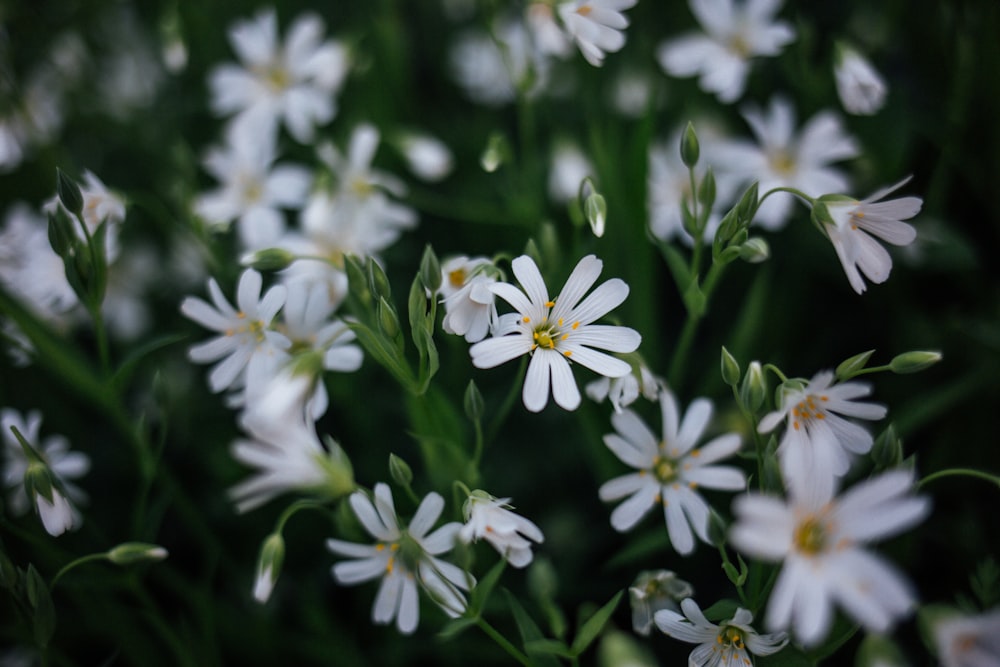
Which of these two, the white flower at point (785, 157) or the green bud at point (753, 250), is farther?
the white flower at point (785, 157)

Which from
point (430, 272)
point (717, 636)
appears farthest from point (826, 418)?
point (430, 272)

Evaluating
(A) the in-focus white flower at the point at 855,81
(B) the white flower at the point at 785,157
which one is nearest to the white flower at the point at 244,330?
(B) the white flower at the point at 785,157

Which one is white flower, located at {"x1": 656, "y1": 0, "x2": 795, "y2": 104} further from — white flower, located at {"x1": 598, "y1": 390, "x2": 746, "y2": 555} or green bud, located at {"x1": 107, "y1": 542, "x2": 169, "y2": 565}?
green bud, located at {"x1": 107, "y1": 542, "x2": 169, "y2": 565}

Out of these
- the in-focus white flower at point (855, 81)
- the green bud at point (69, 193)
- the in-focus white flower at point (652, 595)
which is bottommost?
the in-focus white flower at point (652, 595)

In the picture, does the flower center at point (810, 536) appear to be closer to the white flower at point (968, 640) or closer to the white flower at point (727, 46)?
the white flower at point (968, 640)

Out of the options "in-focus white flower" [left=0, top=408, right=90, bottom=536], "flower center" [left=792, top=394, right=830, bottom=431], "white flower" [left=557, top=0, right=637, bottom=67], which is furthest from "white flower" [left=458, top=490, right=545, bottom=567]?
"white flower" [left=557, top=0, right=637, bottom=67]

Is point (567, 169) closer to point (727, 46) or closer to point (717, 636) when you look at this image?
point (727, 46)
